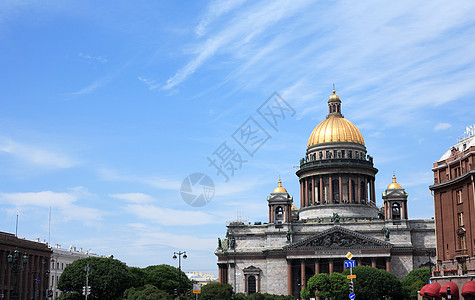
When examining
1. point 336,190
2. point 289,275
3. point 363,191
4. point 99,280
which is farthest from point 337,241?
point 99,280

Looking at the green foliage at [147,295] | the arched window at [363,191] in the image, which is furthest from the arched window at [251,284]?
the green foliage at [147,295]

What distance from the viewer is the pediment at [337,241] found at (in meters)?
110

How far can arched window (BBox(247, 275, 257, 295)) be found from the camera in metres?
116

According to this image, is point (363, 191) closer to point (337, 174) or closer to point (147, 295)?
point (337, 174)

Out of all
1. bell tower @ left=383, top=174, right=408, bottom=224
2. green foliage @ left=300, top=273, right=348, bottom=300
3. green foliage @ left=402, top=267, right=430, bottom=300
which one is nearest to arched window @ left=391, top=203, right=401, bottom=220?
bell tower @ left=383, top=174, right=408, bottom=224

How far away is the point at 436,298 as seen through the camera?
5925cm

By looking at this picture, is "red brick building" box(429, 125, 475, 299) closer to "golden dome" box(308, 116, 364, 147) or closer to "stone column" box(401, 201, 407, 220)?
"stone column" box(401, 201, 407, 220)

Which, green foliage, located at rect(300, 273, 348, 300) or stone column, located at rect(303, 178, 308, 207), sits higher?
stone column, located at rect(303, 178, 308, 207)

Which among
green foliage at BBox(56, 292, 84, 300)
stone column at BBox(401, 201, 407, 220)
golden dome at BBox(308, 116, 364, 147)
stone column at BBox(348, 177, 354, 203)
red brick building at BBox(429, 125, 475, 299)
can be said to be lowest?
green foliage at BBox(56, 292, 84, 300)

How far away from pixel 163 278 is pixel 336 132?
46.6m

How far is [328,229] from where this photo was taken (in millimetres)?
111125

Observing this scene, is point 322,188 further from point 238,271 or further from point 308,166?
point 238,271

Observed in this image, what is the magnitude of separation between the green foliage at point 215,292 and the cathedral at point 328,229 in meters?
19.2

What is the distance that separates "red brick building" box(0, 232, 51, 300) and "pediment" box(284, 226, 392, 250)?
44.0 metres
